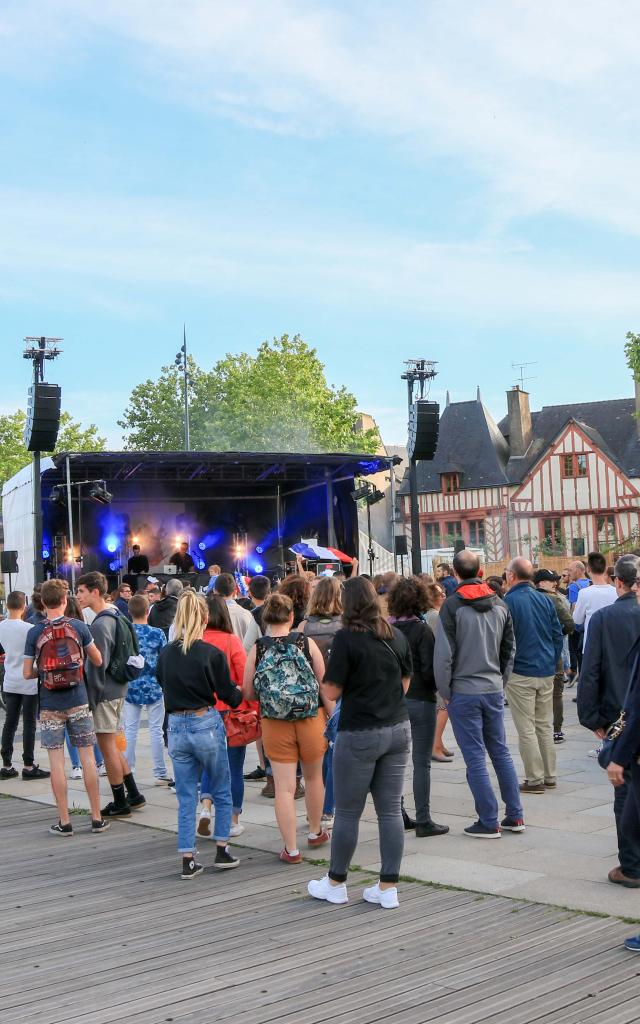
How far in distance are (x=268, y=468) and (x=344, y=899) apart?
19.3 meters

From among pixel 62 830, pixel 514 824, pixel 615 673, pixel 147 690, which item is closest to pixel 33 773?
pixel 147 690

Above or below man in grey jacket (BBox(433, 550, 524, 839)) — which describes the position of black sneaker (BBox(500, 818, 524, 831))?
below

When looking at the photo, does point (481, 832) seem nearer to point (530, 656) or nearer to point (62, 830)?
point (530, 656)

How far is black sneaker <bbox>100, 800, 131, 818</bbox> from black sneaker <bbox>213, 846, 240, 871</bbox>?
184 centimetres

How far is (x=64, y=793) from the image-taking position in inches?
304

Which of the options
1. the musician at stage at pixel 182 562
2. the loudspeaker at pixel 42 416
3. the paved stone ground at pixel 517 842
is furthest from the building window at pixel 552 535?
the paved stone ground at pixel 517 842

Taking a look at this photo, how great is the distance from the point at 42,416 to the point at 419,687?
15590 millimetres

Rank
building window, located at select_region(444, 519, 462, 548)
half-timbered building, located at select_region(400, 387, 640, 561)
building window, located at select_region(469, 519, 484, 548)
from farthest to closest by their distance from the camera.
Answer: building window, located at select_region(444, 519, 462, 548), building window, located at select_region(469, 519, 484, 548), half-timbered building, located at select_region(400, 387, 640, 561)

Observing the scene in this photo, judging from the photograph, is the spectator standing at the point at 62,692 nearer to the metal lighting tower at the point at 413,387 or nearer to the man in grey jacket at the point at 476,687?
the man in grey jacket at the point at 476,687

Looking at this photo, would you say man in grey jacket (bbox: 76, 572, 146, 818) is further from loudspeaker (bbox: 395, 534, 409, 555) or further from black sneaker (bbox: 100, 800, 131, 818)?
loudspeaker (bbox: 395, 534, 409, 555)

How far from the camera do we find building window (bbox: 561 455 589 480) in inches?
1816

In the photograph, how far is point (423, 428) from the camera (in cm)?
2509

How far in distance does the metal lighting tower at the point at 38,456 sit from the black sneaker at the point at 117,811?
40.4ft

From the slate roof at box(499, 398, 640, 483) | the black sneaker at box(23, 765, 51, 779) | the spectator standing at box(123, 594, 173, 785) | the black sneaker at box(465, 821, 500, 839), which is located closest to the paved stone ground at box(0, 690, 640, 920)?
the black sneaker at box(465, 821, 500, 839)
